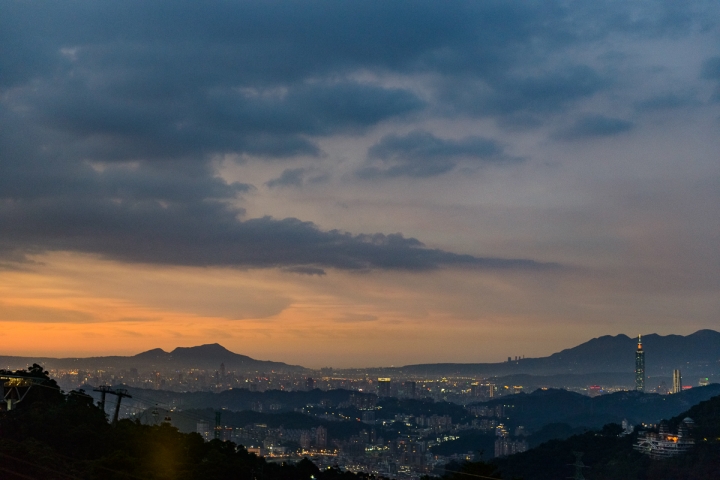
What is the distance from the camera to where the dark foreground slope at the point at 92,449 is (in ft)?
70.1

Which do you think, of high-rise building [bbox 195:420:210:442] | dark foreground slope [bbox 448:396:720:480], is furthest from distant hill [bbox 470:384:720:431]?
high-rise building [bbox 195:420:210:442]

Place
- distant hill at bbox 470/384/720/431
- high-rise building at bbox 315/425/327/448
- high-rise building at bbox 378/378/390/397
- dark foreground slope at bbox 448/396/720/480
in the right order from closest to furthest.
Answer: dark foreground slope at bbox 448/396/720/480 → high-rise building at bbox 315/425/327/448 → distant hill at bbox 470/384/720/431 → high-rise building at bbox 378/378/390/397

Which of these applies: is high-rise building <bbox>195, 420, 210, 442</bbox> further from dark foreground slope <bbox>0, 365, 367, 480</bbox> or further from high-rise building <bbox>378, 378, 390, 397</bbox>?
high-rise building <bbox>378, 378, 390, 397</bbox>

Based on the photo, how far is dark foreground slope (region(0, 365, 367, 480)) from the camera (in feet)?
70.1

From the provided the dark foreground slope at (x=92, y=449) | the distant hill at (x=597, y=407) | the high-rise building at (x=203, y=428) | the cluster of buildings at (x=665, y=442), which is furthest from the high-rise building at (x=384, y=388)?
the dark foreground slope at (x=92, y=449)

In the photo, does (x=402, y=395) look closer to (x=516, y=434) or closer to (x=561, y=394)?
(x=561, y=394)

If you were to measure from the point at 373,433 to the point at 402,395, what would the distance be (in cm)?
7301

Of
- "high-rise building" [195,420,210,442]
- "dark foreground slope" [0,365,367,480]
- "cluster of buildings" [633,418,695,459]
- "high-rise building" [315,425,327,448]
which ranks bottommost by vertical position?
"high-rise building" [315,425,327,448]

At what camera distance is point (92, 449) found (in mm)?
27422

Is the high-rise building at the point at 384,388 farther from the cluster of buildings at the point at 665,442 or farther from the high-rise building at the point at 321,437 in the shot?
the cluster of buildings at the point at 665,442

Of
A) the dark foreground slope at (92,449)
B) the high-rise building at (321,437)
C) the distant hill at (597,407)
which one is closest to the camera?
the dark foreground slope at (92,449)

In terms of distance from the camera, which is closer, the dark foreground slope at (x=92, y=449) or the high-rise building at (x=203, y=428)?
the dark foreground slope at (x=92, y=449)

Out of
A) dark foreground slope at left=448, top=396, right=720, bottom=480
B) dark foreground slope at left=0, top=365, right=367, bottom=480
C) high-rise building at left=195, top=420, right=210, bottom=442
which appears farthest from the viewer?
high-rise building at left=195, top=420, right=210, bottom=442

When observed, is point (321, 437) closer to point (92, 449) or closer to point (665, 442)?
point (665, 442)
